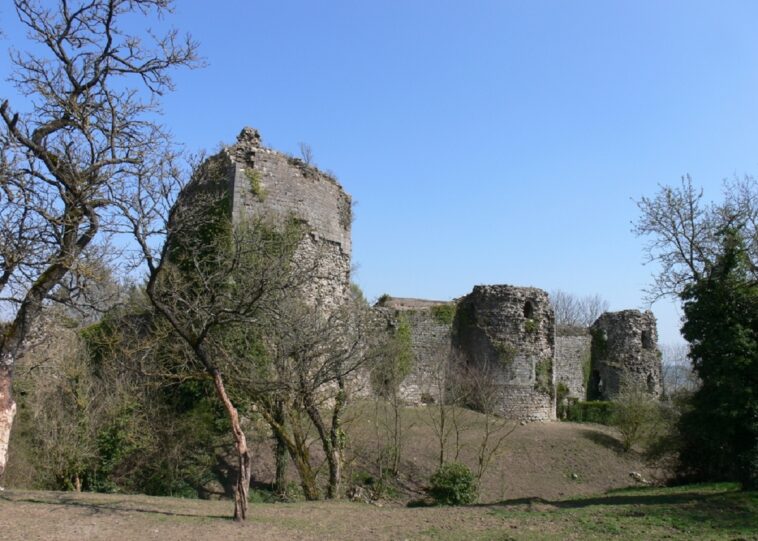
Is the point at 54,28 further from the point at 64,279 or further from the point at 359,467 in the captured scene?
the point at 359,467

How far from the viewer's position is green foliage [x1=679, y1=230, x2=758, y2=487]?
39.6 feet

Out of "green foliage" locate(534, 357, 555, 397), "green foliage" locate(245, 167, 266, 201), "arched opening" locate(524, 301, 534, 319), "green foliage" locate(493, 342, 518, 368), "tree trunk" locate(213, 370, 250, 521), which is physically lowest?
"tree trunk" locate(213, 370, 250, 521)

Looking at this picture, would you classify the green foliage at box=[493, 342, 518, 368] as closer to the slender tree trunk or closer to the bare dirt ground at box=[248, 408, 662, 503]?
the bare dirt ground at box=[248, 408, 662, 503]

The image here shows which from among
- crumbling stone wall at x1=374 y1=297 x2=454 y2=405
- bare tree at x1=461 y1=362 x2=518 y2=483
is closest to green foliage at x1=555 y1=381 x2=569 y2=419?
bare tree at x1=461 y1=362 x2=518 y2=483

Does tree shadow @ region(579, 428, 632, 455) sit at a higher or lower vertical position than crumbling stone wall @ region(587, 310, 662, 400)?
lower

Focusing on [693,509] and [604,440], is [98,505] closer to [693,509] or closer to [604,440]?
[693,509]

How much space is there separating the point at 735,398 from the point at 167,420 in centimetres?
1183

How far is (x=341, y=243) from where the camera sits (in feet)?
63.1

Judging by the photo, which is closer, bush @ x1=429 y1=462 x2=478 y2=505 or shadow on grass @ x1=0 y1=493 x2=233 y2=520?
shadow on grass @ x1=0 y1=493 x2=233 y2=520

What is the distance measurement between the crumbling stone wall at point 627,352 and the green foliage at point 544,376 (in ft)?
23.3

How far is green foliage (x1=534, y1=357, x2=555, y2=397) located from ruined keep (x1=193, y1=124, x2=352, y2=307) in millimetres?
10877

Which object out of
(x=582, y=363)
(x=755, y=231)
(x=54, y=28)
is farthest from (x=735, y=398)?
(x=582, y=363)

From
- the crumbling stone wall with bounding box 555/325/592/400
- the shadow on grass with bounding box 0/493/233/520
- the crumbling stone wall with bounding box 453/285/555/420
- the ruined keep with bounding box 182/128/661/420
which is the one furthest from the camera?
the crumbling stone wall with bounding box 555/325/592/400

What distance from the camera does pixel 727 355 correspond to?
1241cm
